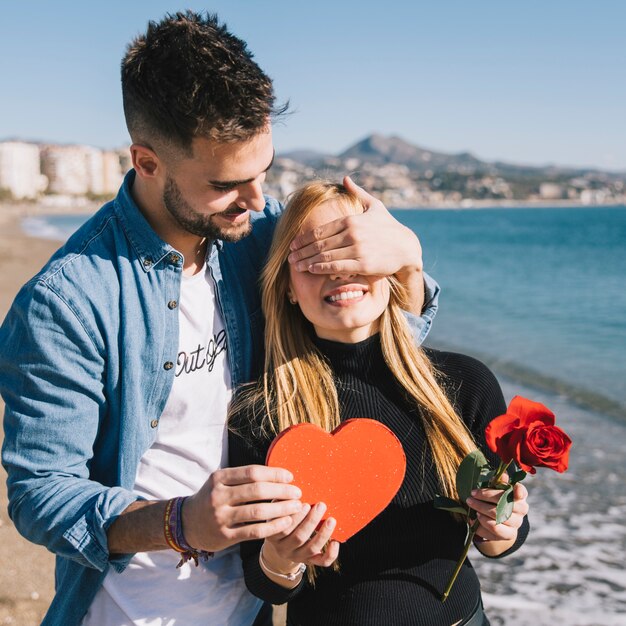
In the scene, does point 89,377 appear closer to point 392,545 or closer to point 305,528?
point 305,528

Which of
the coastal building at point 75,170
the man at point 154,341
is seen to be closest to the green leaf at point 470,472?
the man at point 154,341

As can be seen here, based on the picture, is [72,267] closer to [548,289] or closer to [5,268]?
[5,268]

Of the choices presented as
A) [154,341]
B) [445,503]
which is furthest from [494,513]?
[154,341]

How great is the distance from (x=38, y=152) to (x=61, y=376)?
127822 millimetres

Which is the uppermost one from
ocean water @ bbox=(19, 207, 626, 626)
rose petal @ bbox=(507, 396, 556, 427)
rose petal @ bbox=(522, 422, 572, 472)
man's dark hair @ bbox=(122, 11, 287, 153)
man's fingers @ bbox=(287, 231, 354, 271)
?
man's dark hair @ bbox=(122, 11, 287, 153)

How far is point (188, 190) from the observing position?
2.07 metres

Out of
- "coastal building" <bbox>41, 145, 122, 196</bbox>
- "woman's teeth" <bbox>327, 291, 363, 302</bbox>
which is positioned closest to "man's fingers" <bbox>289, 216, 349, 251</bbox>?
"woman's teeth" <bbox>327, 291, 363, 302</bbox>

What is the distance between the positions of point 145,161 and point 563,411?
24.5 ft

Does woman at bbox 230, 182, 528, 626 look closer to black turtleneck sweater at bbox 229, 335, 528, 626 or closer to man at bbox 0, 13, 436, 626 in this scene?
black turtleneck sweater at bbox 229, 335, 528, 626

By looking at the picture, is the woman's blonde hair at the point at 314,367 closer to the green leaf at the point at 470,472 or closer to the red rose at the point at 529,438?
the green leaf at the point at 470,472

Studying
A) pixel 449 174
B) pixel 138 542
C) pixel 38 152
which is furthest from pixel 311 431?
pixel 449 174

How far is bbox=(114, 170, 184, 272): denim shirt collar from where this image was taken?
2061 mm

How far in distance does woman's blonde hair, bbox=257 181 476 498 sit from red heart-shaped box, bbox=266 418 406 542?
0.22 meters

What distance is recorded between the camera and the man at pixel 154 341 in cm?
176
